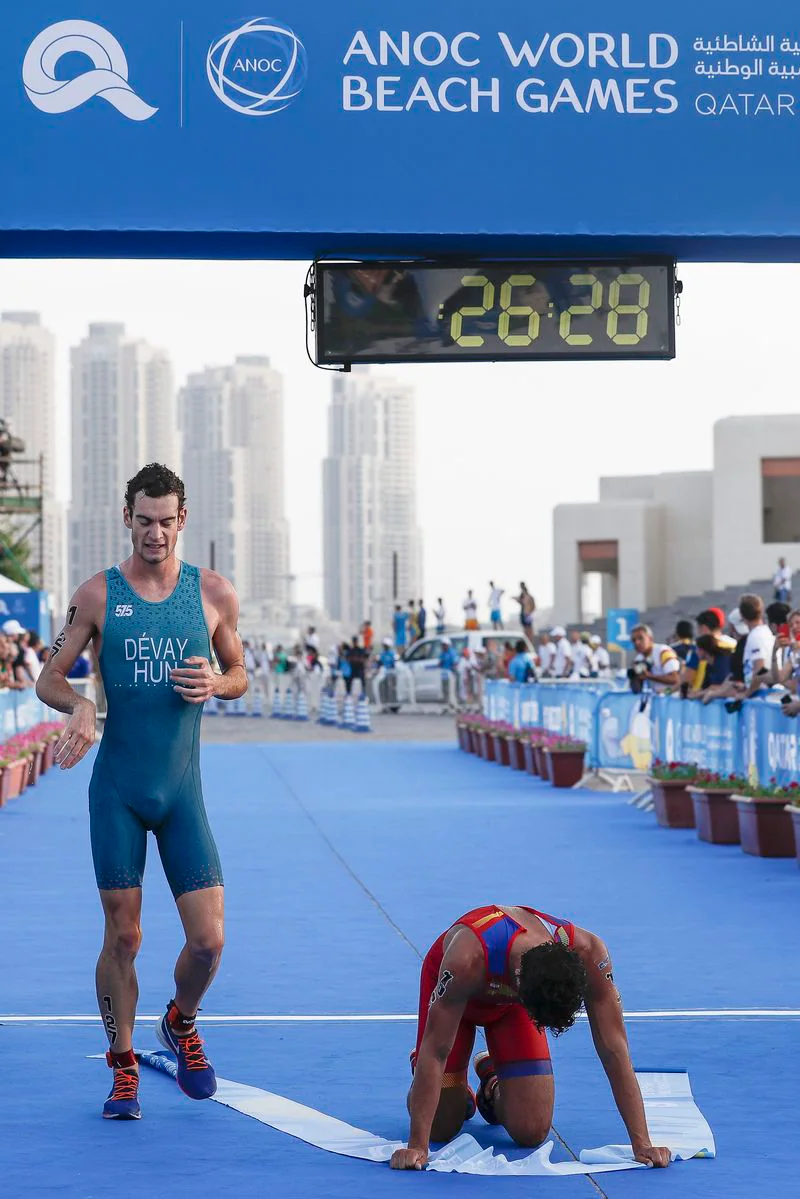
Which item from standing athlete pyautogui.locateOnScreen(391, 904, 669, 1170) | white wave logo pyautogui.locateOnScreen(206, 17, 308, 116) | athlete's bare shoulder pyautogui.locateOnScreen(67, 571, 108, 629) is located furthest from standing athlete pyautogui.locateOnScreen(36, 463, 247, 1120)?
white wave logo pyautogui.locateOnScreen(206, 17, 308, 116)

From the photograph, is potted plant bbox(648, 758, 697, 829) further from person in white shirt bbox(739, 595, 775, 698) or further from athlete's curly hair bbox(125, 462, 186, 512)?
athlete's curly hair bbox(125, 462, 186, 512)

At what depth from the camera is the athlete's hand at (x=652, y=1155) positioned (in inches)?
222

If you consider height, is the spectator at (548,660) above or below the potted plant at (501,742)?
above

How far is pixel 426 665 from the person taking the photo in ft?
162

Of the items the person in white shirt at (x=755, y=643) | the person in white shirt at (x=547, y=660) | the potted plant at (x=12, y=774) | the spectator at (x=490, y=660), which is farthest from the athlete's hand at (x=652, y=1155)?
the spectator at (x=490, y=660)

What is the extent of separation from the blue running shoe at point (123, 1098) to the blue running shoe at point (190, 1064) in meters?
0.19

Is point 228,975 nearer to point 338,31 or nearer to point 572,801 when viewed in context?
point 338,31

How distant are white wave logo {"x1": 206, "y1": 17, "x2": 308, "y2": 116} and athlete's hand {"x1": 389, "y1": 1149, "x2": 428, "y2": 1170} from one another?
509 centimetres

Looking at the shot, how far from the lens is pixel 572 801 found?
70.4 feet

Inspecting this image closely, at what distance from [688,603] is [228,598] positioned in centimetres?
6225

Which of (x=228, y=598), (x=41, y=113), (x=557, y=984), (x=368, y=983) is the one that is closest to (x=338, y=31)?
(x=41, y=113)

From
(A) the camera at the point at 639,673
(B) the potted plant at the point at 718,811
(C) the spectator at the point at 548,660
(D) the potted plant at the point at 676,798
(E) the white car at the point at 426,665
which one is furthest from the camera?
(E) the white car at the point at 426,665

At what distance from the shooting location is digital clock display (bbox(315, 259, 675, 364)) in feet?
30.1

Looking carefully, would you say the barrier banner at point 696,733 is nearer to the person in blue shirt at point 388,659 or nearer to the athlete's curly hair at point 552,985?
the athlete's curly hair at point 552,985
